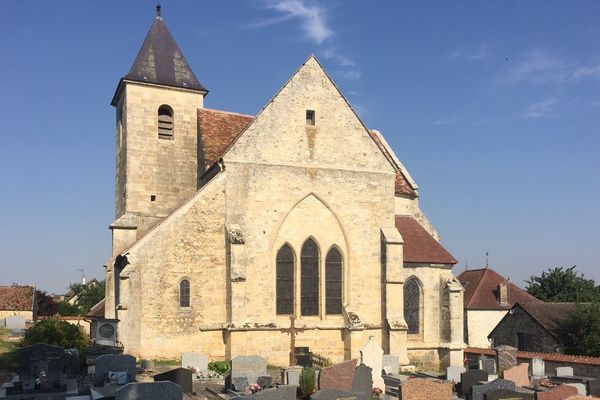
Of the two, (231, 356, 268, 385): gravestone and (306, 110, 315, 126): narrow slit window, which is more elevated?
(306, 110, 315, 126): narrow slit window

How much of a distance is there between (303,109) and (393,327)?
8.88m

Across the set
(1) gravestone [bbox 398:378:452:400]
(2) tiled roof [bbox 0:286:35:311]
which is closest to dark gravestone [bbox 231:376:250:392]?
(1) gravestone [bbox 398:378:452:400]

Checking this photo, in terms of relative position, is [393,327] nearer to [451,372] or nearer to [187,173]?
[451,372]

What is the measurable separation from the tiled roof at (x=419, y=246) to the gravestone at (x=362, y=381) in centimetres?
811

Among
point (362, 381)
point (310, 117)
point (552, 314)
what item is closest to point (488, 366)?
point (362, 381)

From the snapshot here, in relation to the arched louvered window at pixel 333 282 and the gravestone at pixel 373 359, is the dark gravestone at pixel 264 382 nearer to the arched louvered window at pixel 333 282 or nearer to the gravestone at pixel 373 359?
the gravestone at pixel 373 359

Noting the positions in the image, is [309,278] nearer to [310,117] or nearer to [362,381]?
[310,117]

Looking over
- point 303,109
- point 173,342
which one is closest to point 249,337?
point 173,342

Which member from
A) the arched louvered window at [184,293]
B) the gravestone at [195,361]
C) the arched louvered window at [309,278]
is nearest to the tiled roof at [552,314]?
the arched louvered window at [309,278]

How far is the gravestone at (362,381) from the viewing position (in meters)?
16.0

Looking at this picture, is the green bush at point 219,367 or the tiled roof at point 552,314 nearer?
the green bush at point 219,367

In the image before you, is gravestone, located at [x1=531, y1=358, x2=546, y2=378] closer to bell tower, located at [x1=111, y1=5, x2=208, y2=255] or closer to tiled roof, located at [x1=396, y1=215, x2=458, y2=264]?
tiled roof, located at [x1=396, y1=215, x2=458, y2=264]

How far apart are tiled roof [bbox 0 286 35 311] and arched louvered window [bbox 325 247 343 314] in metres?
25.7

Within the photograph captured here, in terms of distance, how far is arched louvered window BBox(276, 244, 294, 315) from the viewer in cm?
2172
